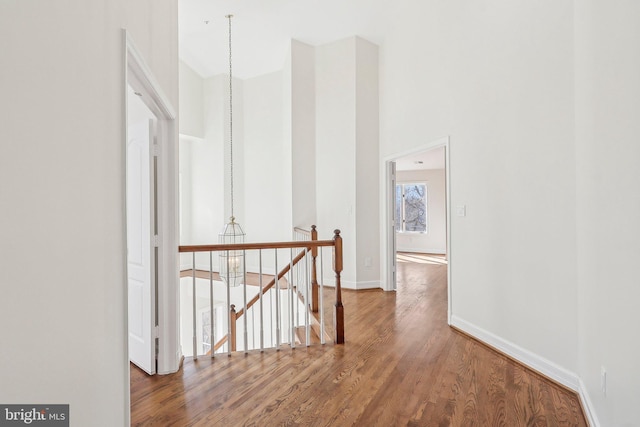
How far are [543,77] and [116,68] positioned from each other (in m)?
2.76

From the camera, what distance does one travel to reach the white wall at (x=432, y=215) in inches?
401

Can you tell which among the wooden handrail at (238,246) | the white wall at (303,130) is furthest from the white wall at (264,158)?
the wooden handrail at (238,246)

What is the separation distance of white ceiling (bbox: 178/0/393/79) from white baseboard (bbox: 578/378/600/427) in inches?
185

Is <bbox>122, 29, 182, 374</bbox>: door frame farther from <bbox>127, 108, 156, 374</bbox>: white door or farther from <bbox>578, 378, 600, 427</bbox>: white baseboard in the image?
<bbox>578, 378, 600, 427</bbox>: white baseboard

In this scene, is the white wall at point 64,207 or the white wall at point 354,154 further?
the white wall at point 354,154

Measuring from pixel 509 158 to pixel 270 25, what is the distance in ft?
13.3

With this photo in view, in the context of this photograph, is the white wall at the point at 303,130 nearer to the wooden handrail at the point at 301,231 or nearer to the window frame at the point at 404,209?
the wooden handrail at the point at 301,231

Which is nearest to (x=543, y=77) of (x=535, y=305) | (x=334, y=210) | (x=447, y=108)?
(x=447, y=108)

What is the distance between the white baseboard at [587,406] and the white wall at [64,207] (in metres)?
2.41

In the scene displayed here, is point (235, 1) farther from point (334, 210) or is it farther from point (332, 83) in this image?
point (334, 210)

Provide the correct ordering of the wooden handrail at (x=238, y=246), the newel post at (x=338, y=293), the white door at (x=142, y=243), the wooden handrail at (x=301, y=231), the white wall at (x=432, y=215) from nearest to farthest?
the white door at (x=142, y=243) < the wooden handrail at (x=238, y=246) < the newel post at (x=338, y=293) < the wooden handrail at (x=301, y=231) < the white wall at (x=432, y=215)

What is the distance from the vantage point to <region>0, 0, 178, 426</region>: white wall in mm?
838

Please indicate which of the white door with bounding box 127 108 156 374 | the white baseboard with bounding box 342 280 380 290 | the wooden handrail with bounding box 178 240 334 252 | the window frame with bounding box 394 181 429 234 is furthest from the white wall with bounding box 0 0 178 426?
the window frame with bounding box 394 181 429 234

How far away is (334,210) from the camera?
5.66 meters
